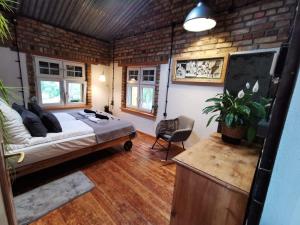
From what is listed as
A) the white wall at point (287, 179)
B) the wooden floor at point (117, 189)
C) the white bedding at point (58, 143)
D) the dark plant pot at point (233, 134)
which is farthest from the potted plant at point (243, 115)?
the white bedding at point (58, 143)

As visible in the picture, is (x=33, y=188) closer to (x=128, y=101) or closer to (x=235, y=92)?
(x=235, y=92)

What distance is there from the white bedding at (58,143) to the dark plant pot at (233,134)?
6.31ft

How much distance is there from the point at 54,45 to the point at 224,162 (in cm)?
430

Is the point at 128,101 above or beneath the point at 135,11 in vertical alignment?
beneath

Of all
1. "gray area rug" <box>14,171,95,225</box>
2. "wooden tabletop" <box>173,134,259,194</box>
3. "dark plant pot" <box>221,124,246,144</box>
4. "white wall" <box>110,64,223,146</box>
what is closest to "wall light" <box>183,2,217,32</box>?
"white wall" <box>110,64,223,146</box>

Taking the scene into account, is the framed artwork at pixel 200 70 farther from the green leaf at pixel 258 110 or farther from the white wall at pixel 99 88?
the white wall at pixel 99 88

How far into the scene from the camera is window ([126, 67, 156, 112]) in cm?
386

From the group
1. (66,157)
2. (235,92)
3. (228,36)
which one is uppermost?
(228,36)

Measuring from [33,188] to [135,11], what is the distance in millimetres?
3951

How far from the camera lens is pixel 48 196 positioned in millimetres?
1764

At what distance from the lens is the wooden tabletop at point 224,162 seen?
0.84 metres

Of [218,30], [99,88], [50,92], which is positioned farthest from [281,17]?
[50,92]

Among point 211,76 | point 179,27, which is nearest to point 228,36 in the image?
point 211,76

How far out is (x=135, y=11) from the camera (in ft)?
11.6
